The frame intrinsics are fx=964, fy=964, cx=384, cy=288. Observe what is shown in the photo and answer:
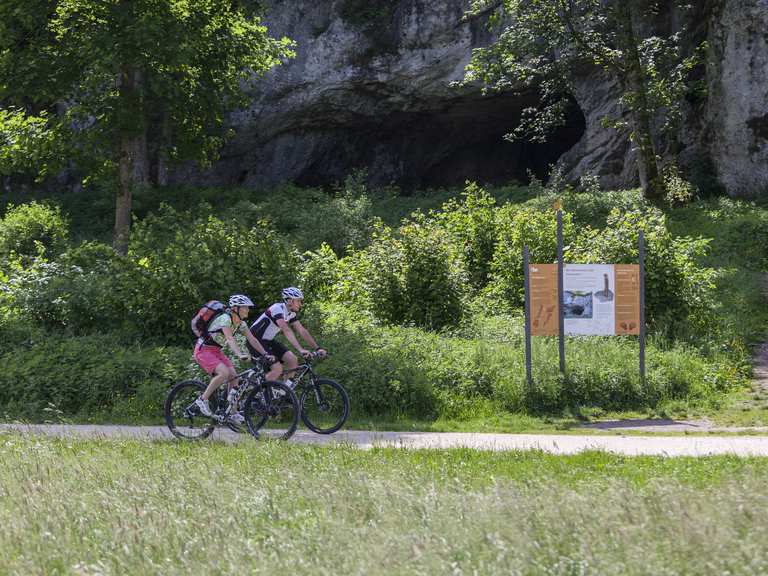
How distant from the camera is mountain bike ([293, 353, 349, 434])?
12.6 m

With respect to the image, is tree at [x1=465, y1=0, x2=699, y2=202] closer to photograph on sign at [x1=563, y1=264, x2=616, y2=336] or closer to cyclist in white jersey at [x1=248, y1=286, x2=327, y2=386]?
photograph on sign at [x1=563, y1=264, x2=616, y2=336]

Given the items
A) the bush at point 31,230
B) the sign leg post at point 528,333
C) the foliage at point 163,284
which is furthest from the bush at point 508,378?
the bush at point 31,230

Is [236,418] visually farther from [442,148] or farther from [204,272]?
[442,148]

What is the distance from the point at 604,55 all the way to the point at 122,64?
502 inches

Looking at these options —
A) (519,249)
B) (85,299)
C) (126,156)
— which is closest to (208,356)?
(85,299)

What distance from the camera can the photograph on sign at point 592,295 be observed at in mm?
14523

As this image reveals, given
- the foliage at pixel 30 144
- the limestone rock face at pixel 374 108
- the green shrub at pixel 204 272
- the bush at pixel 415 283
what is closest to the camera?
the green shrub at pixel 204 272

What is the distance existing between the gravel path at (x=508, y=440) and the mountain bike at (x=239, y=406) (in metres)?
0.20

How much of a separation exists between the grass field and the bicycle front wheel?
283 centimetres

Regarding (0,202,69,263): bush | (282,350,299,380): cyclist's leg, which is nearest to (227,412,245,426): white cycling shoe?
(282,350,299,380): cyclist's leg

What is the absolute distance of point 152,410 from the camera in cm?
1450

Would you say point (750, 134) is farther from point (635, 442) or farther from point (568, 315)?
point (635, 442)

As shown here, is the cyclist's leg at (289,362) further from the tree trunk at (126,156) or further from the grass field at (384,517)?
the tree trunk at (126,156)

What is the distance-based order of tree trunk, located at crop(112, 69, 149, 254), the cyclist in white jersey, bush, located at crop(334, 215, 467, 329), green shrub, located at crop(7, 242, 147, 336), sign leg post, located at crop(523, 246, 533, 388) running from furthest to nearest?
tree trunk, located at crop(112, 69, 149, 254)
bush, located at crop(334, 215, 467, 329)
green shrub, located at crop(7, 242, 147, 336)
sign leg post, located at crop(523, 246, 533, 388)
the cyclist in white jersey
